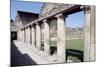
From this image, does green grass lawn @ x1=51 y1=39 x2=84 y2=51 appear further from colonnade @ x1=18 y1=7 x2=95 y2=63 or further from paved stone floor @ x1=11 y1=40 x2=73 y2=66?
paved stone floor @ x1=11 y1=40 x2=73 y2=66

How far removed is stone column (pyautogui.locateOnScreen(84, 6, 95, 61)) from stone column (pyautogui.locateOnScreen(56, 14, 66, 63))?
0.49m

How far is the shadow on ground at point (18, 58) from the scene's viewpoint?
3.49m

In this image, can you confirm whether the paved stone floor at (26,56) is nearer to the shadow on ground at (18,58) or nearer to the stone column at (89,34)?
the shadow on ground at (18,58)

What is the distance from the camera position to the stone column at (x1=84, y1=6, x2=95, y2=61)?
13.3ft

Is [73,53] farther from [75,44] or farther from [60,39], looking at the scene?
[60,39]

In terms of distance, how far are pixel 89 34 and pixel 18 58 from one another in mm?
1530

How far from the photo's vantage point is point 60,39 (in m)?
3.93

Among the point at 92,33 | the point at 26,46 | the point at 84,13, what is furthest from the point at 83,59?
the point at 26,46

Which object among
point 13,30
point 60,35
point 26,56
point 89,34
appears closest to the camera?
point 13,30

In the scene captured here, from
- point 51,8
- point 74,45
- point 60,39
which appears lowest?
point 74,45

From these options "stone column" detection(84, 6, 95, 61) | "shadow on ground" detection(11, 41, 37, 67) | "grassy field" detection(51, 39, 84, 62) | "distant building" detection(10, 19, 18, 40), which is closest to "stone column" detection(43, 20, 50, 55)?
"grassy field" detection(51, 39, 84, 62)

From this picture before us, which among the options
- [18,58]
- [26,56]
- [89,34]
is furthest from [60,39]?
[18,58]

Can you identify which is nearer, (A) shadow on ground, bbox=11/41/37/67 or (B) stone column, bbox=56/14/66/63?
(A) shadow on ground, bbox=11/41/37/67
